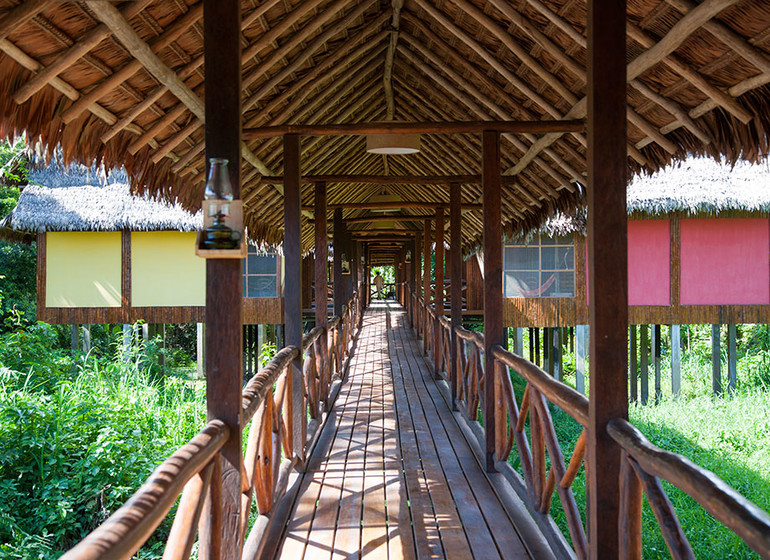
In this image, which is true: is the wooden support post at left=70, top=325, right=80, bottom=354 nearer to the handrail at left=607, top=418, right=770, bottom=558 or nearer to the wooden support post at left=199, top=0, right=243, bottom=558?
the wooden support post at left=199, top=0, right=243, bottom=558

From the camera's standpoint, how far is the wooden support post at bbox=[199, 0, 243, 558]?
94.8 inches

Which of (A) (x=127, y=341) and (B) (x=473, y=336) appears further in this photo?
(A) (x=127, y=341)

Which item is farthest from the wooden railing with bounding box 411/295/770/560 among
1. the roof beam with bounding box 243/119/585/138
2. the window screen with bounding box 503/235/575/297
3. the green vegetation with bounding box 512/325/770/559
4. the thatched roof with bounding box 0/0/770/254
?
the window screen with bounding box 503/235/575/297

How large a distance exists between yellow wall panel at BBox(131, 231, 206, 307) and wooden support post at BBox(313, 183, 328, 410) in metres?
6.91

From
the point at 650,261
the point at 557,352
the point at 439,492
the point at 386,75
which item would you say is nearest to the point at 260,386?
the point at 439,492

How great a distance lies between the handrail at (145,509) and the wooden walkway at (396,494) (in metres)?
1.20

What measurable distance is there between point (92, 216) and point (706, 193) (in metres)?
11.6

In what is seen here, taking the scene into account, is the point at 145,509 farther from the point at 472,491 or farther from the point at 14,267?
the point at 14,267

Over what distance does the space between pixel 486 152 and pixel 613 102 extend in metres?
2.25

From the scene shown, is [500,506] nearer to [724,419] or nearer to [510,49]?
[510,49]

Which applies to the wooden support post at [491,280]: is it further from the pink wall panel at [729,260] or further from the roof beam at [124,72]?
the pink wall panel at [729,260]

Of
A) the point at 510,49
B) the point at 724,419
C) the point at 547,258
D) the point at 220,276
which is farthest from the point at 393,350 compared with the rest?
the point at 220,276

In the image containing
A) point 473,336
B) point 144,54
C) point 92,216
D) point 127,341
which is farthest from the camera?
point 92,216

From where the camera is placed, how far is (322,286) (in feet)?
21.8
